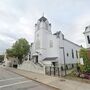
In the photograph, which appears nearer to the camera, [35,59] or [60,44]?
[60,44]

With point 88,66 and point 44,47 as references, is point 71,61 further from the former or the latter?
point 88,66

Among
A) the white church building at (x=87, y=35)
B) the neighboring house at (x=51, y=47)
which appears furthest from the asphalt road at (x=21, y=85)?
the neighboring house at (x=51, y=47)

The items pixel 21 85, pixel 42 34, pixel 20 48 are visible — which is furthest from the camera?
pixel 20 48

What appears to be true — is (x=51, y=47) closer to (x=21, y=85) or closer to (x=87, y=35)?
(x=87, y=35)

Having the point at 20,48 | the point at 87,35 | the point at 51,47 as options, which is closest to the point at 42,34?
the point at 51,47

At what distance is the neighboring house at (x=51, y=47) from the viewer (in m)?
26.6

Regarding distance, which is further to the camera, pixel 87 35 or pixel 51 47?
pixel 51 47

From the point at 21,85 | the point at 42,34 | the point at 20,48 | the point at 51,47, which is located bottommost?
the point at 21,85

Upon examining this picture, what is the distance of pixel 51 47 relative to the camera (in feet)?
93.5

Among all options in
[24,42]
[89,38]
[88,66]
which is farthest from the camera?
[24,42]

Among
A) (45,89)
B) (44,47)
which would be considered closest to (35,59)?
(44,47)

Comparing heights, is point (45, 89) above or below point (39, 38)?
below

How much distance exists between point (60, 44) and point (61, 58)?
3.59 meters

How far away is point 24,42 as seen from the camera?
37.0 metres
